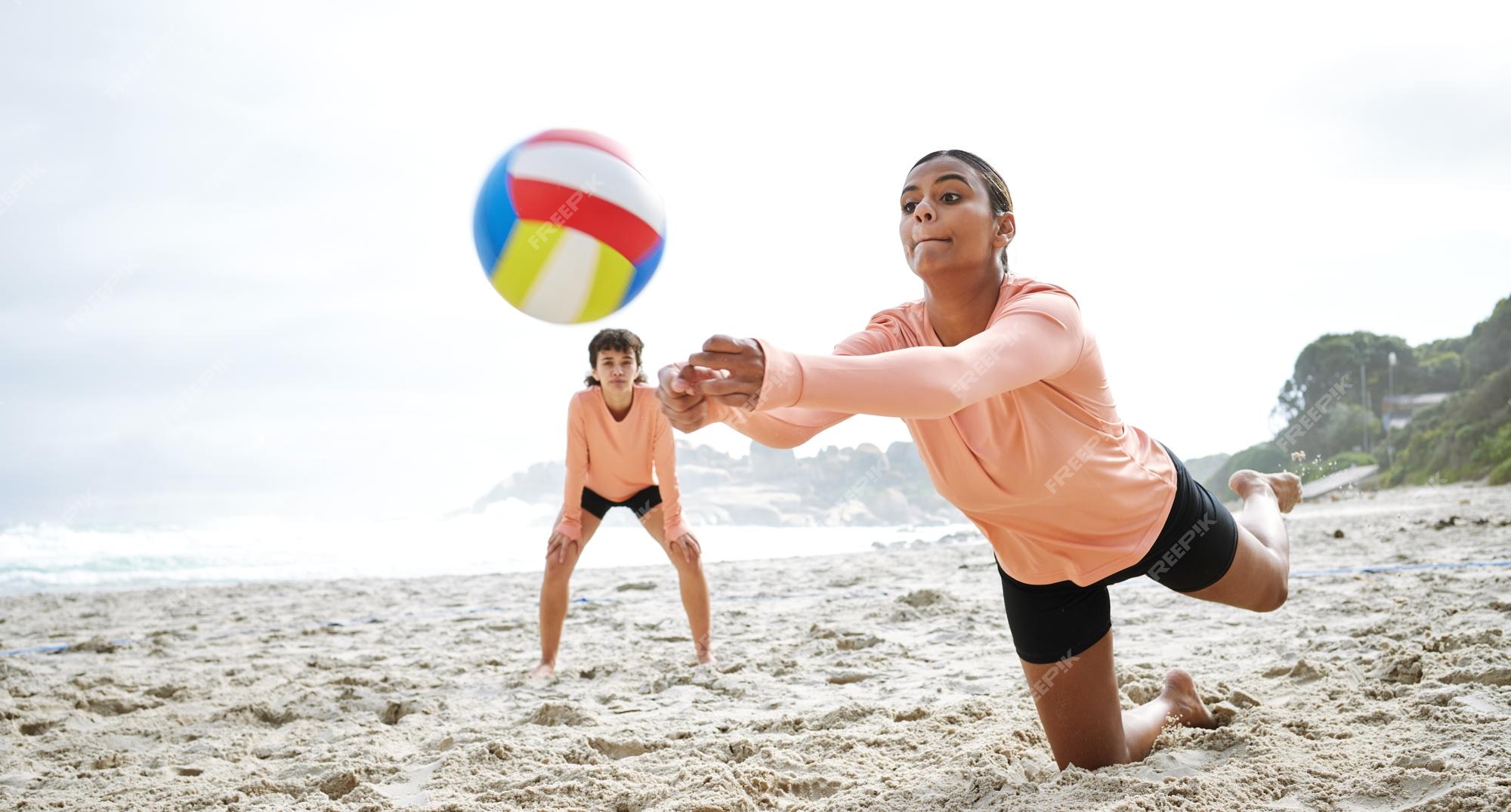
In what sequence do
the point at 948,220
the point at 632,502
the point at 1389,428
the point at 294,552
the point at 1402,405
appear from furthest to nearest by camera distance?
the point at 1402,405 < the point at 1389,428 < the point at 294,552 < the point at 632,502 < the point at 948,220

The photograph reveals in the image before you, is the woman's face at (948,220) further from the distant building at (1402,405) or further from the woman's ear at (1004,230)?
the distant building at (1402,405)

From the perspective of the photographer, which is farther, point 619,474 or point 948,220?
point 619,474

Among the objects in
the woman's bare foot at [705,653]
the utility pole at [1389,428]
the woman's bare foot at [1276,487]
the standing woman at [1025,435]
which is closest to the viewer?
the standing woman at [1025,435]

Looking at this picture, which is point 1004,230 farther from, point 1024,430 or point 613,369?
point 613,369

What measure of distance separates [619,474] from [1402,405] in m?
42.6

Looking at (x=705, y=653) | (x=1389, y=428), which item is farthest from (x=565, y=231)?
(x=1389, y=428)

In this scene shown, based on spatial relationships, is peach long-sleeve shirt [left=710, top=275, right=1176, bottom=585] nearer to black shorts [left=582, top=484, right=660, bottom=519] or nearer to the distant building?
black shorts [left=582, top=484, right=660, bottom=519]

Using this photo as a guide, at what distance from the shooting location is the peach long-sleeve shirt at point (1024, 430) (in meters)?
1.45

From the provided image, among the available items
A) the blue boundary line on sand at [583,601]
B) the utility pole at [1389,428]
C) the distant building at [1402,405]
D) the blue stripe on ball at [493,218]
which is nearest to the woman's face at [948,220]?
the blue stripe on ball at [493,218]

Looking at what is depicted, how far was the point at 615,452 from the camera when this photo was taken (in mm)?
4527

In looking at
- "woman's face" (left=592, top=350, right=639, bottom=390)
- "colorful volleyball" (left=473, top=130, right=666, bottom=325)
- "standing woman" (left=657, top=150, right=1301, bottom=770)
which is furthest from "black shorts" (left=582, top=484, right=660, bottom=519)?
"standing woman" (left=657, top=150, right=1301, bottom=770)

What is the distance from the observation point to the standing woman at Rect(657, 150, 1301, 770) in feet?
4.50

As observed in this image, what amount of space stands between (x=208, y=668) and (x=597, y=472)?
2.25 metres

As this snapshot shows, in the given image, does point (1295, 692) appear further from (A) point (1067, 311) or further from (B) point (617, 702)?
(B) point (617, 702)
